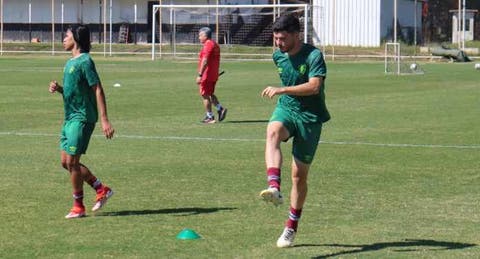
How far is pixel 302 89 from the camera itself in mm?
8883

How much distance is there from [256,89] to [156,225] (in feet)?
74.7

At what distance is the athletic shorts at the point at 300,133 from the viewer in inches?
361

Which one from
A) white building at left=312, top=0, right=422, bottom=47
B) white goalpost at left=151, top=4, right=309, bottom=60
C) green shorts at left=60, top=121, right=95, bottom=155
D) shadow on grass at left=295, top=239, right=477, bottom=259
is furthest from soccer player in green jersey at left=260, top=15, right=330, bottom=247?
white building at left=312, top=0, right=422, bottom=47

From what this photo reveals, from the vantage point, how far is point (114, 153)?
15977mm

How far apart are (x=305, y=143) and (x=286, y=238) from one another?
80 centimetres

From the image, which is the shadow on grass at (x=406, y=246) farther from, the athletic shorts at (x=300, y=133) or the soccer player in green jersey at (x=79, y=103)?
the soccer player in green jersey at (x=79, y=103)

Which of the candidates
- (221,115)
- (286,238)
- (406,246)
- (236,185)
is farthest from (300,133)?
(221,115)

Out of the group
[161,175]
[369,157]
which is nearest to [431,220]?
[161,175]

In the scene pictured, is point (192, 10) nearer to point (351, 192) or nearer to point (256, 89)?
point (256, 89)

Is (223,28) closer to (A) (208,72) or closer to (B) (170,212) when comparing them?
(A) (208,72)

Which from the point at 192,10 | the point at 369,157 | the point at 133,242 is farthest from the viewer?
the point at 192,10

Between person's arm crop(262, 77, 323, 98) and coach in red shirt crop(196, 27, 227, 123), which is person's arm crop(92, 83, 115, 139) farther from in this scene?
coach in red shirt crop(196, 27, 227, 123)

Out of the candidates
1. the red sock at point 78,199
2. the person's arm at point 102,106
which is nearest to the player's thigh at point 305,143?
the person's arm at point 102,106

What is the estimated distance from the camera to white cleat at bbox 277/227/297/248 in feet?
30.0
